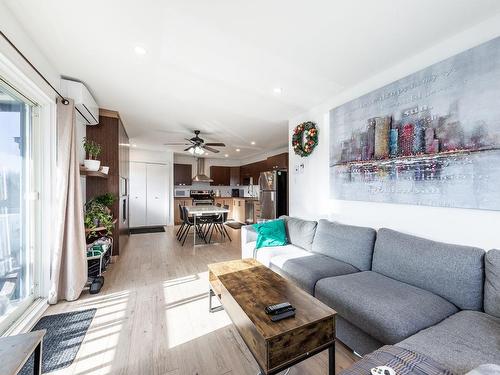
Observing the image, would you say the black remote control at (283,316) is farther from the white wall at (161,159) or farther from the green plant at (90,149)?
the white wall at (161,159)

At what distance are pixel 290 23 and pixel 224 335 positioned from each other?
256 cm

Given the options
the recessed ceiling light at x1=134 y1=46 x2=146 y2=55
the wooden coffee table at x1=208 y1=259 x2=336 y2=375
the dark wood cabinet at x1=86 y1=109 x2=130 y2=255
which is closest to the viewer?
the wooden coffee table at x1=208 y1=259 x2=336 y2=375

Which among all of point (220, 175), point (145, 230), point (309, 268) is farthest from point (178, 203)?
point (309, 268)

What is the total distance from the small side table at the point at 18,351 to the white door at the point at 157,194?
19.5 ft

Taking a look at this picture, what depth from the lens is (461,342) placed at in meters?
1.11

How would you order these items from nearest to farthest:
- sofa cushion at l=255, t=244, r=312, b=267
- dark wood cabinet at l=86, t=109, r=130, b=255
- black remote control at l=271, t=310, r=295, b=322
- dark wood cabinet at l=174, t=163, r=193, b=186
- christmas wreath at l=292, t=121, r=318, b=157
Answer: black remote control at l=271, t=310, r=295, b=322 → sofa cushion at l=255, t=244, r=312, b=267 → christmas wreath at l=292, t=121, r=318, b=157 → dark wood cabinet at l=86, t=109, r=130, b=255 → dark wood cabinet at l=174, t=163, r=193, b=186

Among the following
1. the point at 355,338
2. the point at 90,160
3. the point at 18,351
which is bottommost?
the point at 355,338

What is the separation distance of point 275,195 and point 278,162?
103 cm

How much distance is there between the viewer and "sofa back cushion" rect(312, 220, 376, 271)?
2.16m

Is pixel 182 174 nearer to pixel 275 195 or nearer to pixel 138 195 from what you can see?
pixel 138 195

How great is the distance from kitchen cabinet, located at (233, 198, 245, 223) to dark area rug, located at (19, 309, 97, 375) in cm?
543

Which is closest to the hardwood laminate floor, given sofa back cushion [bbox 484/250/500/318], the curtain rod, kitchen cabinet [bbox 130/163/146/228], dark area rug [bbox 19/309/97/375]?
dark area rug [bbox 19/309/97/375]

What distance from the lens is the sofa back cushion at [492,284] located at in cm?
134

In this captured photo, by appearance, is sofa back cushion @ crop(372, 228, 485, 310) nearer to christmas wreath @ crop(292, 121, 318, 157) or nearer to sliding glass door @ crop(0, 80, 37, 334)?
christmas wreath @ crop(292, 121, 318, 157)
